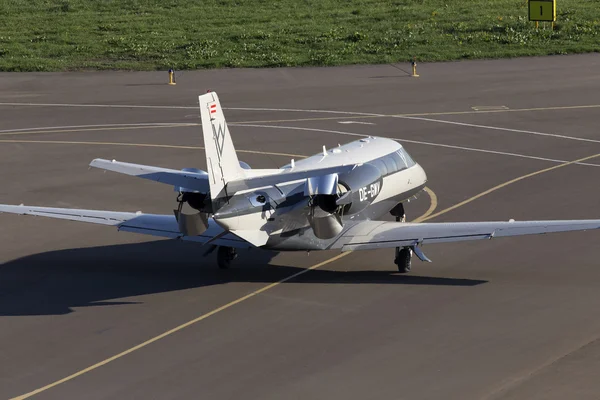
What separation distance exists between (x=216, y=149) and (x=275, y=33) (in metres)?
62.9

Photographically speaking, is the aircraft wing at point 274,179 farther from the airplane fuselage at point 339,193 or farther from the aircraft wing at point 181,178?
the aircraft wing at point 181,178

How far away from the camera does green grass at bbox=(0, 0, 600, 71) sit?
85312mm

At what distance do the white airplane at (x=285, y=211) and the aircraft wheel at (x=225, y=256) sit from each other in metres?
0.03

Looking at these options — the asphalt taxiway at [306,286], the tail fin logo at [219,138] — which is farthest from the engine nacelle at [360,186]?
the tail fin logo at [219,138]

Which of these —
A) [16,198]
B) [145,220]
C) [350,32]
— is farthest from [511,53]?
[145,220]

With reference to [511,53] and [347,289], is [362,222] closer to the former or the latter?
[347,289]

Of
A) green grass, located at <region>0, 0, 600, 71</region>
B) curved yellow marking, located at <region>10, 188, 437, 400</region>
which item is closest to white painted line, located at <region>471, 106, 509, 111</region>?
green grass, located at <region>0, 0, 600, 71</region>

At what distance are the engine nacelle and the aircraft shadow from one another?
2235 mm

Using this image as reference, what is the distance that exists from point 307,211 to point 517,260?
799 centimetres

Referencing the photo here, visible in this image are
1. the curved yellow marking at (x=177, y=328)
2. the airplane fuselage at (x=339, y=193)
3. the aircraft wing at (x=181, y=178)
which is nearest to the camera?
the curved yellow marking at (x=177, y=328)

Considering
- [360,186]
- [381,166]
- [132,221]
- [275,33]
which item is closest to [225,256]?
[132,221]

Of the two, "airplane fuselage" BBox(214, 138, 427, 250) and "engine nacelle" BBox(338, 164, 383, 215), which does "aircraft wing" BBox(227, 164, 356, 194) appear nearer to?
"airplane fuselage" BBox(214, 138, 427, 250)

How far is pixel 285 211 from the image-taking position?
109 feet

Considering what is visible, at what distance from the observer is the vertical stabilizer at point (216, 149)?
31078 mm
